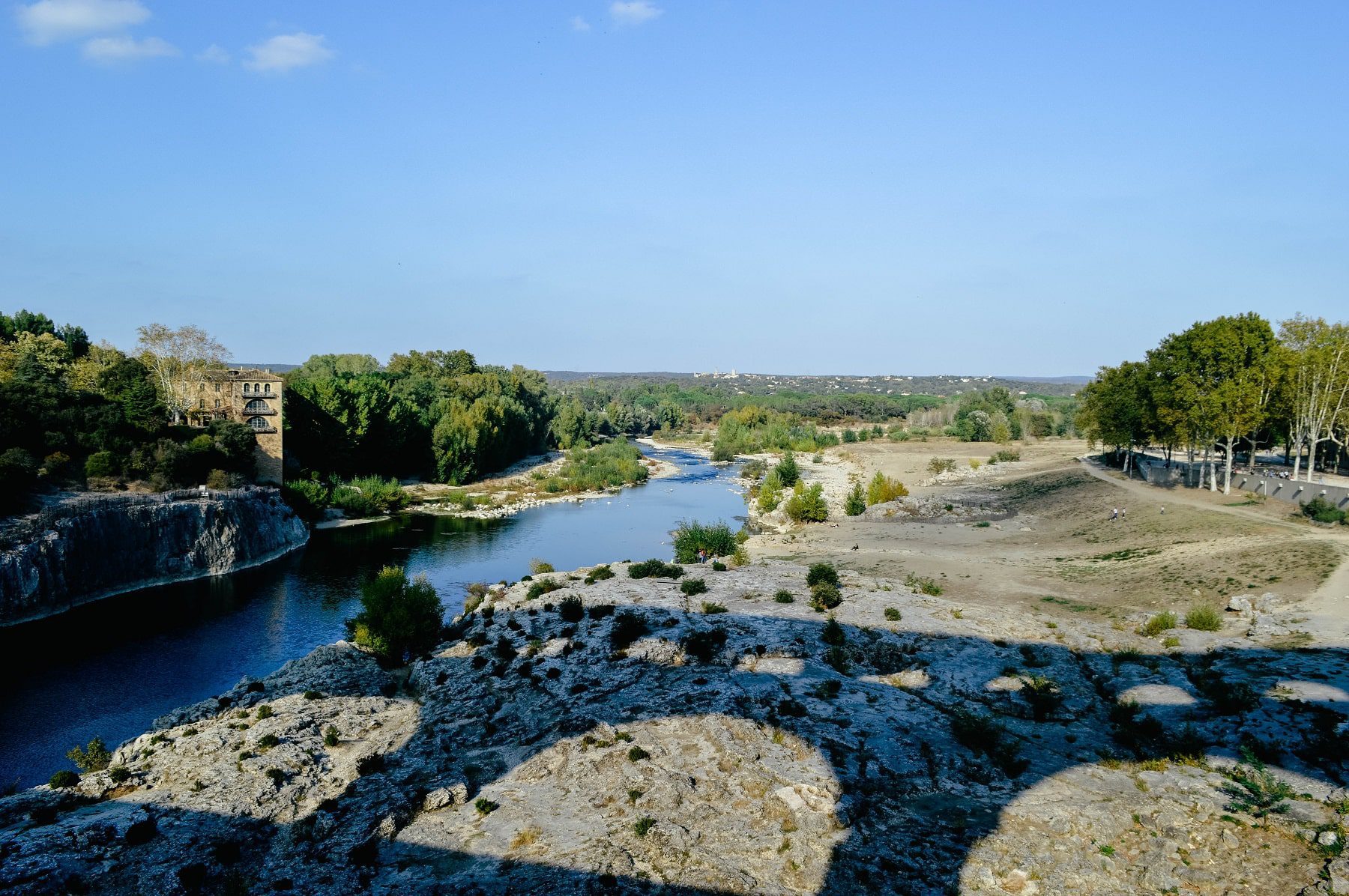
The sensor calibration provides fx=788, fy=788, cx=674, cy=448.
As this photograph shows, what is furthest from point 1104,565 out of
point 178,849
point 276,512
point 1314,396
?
point 276,512

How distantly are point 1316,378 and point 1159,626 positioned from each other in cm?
3390

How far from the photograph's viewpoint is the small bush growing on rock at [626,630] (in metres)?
29.8

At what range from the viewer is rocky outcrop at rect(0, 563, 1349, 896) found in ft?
53.1

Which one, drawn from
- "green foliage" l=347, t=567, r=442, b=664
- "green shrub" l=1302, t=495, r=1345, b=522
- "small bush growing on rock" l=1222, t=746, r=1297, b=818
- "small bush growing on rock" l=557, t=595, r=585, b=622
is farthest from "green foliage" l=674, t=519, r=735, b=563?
"small bush growing on rock" l=1222, t=746, r=1297, b=818

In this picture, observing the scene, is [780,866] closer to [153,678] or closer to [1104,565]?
[153,678]

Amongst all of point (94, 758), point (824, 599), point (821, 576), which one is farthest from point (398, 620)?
point (821, 576)

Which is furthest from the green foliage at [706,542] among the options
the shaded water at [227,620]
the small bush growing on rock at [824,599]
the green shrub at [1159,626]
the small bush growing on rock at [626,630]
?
the green shrub at [1159,626]

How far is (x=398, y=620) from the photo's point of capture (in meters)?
34.5

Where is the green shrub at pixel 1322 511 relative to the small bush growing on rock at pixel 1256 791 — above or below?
above

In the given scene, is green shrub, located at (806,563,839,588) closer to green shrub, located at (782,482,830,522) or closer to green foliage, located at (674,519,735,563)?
green foliage, located at (674,519,735,563)

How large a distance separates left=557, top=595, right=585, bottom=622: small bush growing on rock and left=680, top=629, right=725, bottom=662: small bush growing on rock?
18.0 ft

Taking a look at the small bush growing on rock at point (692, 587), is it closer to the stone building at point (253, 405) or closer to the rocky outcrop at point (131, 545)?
the rocky outcrop at point (131, 545)

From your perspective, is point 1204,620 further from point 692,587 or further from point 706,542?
point 706,542

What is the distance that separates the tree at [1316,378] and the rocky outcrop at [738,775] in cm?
3516
